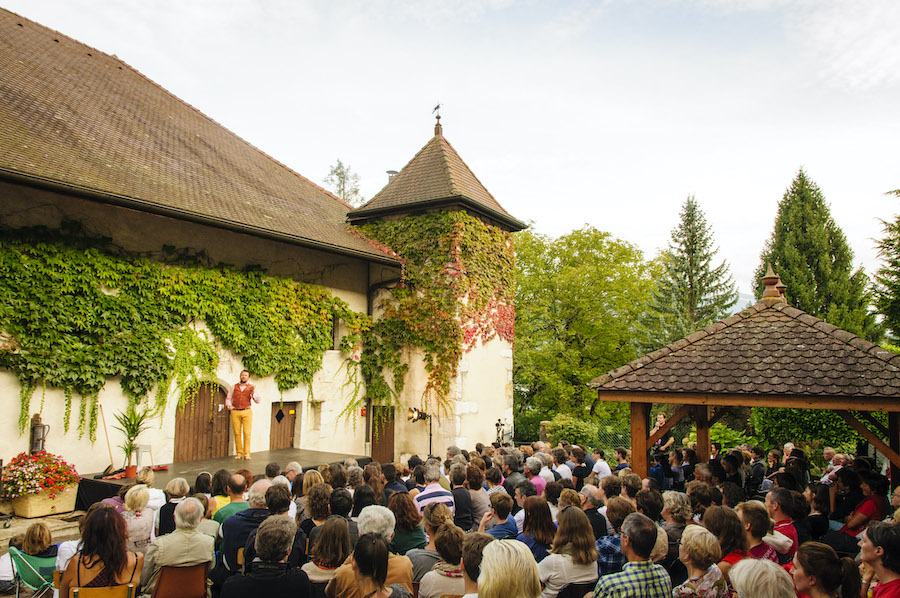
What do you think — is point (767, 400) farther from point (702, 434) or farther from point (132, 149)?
point (132, 149)

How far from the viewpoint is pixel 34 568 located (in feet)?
16.6

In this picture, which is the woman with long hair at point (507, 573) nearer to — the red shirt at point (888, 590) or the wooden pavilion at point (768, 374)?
the red shirt at point (888, 590)

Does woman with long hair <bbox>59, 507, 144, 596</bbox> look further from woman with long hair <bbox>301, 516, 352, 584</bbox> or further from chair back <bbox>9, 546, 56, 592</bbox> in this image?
chair back <bbox>9, 546, 56, 592</bbox>

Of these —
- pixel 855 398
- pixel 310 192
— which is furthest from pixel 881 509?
pixel 310 192

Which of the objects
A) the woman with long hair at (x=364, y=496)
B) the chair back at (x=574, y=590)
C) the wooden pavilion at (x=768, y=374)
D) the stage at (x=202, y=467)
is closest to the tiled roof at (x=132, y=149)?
the stage at (x=202, y=467)

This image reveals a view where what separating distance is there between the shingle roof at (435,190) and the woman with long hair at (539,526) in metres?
11.0

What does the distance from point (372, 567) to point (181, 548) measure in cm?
175

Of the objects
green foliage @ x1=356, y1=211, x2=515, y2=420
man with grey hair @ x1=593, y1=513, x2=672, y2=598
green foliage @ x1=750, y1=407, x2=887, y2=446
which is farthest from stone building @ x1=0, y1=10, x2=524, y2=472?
man with grey hair @ x1=593, y1=513, x2=672, y2=598

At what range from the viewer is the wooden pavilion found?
20.5 feet

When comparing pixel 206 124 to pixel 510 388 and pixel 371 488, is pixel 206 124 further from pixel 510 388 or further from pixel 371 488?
pixel 371 488

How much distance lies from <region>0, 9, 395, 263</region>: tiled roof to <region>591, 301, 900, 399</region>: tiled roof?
8.46 m

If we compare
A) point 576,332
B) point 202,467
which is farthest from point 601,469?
point 576,332

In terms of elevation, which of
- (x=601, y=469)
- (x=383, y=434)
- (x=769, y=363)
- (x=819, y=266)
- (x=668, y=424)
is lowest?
(x=383, y=434)

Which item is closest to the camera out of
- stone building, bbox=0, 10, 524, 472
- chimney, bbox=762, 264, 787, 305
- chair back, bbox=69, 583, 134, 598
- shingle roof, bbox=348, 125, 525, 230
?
chair back, bbox=69, 583, 134, 598
